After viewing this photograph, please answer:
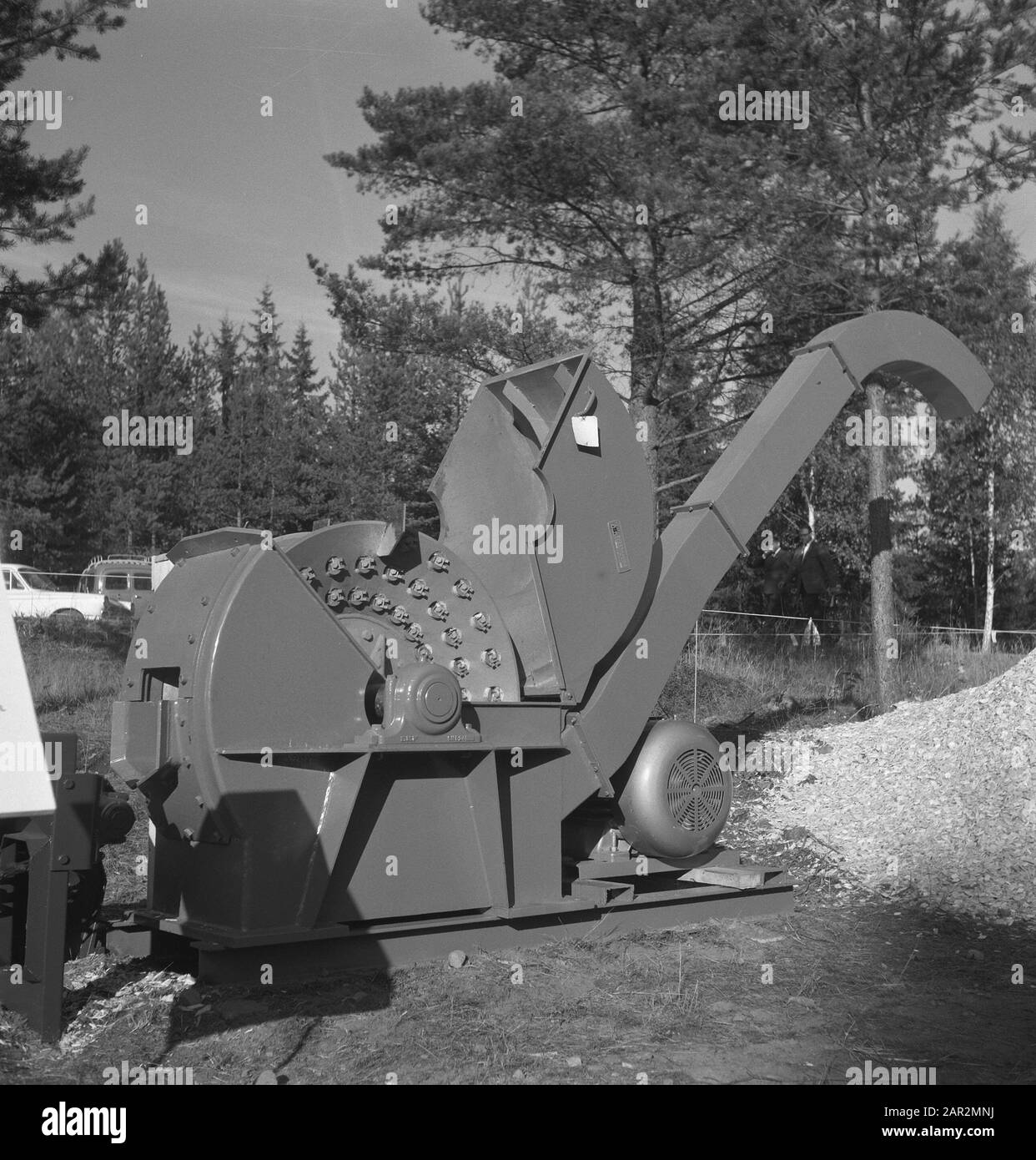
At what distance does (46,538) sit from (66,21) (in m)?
24.5

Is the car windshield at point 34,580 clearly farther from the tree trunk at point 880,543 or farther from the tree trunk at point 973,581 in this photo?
the tree trunk at point 973,581

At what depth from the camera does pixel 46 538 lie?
3466 centimetres

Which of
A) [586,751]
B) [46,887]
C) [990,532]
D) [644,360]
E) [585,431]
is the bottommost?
[46,887]

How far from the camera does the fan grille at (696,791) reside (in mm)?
6570

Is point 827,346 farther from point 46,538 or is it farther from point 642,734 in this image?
point 46,538

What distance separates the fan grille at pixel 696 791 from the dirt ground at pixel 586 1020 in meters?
0.63

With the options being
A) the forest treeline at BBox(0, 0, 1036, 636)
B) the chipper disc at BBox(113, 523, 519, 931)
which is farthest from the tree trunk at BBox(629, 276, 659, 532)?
the chipper disc at BBox(113, 523, 519, 931)

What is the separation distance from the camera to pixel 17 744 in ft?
11.5

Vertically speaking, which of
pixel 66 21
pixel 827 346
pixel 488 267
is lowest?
pixel 827 346

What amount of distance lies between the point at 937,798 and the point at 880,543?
6064mm

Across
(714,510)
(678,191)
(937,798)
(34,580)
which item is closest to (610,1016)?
(714,510)

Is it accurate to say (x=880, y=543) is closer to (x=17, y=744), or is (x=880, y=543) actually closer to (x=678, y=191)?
(x=678, y=191)

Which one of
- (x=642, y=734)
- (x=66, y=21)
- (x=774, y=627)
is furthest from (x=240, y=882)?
(x=774, y=627)

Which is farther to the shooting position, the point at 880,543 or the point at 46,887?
the point at 880,543
